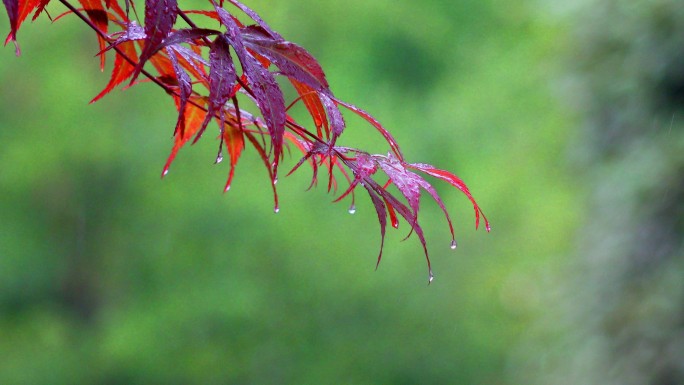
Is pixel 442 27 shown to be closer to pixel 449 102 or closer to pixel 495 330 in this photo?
pixel 449 102

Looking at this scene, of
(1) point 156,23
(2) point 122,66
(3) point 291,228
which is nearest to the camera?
(1) point 156,23

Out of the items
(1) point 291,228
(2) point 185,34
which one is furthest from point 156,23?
(1) point 291,228

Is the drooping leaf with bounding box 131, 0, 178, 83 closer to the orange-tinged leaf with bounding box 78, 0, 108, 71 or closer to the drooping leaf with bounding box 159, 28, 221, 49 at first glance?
the drooping leaf with bounding box 159, 28, 221, 49

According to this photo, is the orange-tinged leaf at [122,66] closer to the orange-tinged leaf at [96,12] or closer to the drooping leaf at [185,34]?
the orange-tinged leaf at [96,12]

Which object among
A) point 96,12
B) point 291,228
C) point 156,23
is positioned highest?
point 291,228

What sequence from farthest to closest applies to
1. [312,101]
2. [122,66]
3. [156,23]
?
[122,66], [312,101], [156,23]

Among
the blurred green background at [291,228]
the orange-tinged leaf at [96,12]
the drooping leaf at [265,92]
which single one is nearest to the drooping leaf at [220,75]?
the drooping leaf at [265,92]

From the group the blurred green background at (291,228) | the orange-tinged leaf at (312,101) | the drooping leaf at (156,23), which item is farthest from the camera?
Answer: the blurred green background at (291,228)

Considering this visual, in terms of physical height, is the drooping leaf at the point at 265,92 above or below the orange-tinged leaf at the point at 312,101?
below

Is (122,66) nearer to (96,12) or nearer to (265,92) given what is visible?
(96,12)
